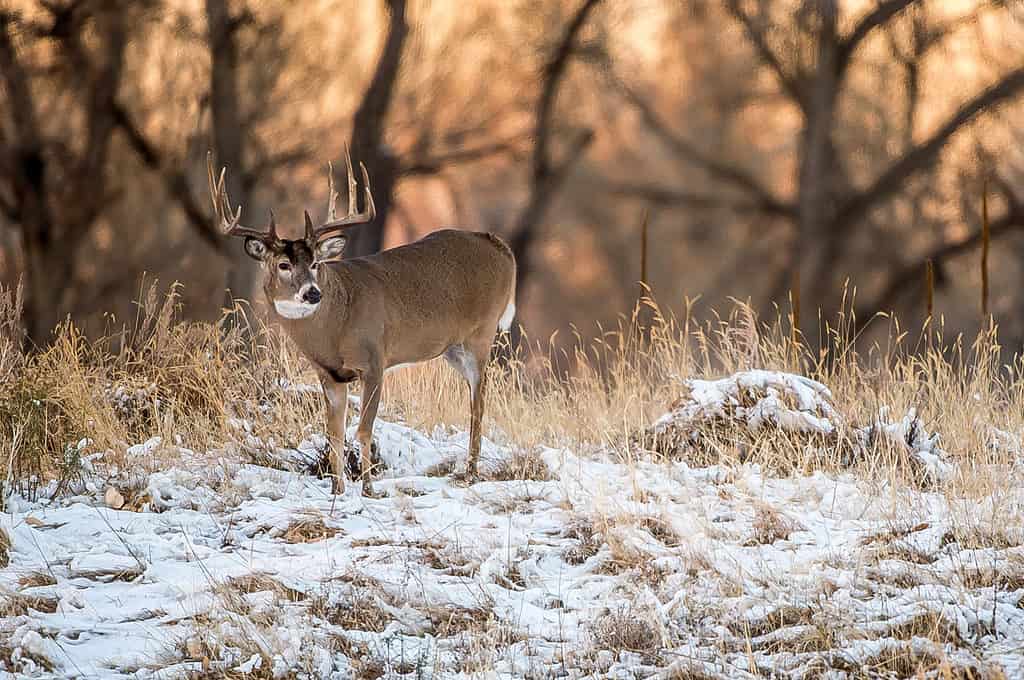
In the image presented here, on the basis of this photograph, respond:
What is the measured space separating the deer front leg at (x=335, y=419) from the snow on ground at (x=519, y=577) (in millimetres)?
153

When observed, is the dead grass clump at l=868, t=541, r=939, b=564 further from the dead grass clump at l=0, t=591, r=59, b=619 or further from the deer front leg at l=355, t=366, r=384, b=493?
the dead grass clump at l=0, t=591, r=59, b=619

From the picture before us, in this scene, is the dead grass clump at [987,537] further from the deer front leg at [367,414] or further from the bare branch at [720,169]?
the bare branch at [720,169]

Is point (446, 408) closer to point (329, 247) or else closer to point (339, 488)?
point (339, 488)

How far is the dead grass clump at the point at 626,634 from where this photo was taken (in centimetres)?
508

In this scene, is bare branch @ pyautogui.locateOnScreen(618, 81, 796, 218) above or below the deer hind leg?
below

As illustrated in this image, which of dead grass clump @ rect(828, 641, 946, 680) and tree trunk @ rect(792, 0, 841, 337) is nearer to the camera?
dead grass clump @ rect(828, 641, 946, 680)

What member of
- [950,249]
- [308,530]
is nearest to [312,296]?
[308,530]

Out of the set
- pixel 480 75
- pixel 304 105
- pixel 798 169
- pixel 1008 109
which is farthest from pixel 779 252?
pixel 304 105

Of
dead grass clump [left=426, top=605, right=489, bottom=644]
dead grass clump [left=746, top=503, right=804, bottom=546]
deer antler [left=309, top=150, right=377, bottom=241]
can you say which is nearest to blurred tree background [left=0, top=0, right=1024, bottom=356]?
deer antler [left=309, top=150, right=377, bottom=241]

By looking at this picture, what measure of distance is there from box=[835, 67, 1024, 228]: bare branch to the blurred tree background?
0.03m

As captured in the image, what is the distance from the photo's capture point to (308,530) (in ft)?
21.7

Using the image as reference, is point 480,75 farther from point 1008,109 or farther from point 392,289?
point 392,289

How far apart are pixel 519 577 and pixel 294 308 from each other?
2.14 m

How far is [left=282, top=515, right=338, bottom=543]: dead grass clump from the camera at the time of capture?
6.51 m
